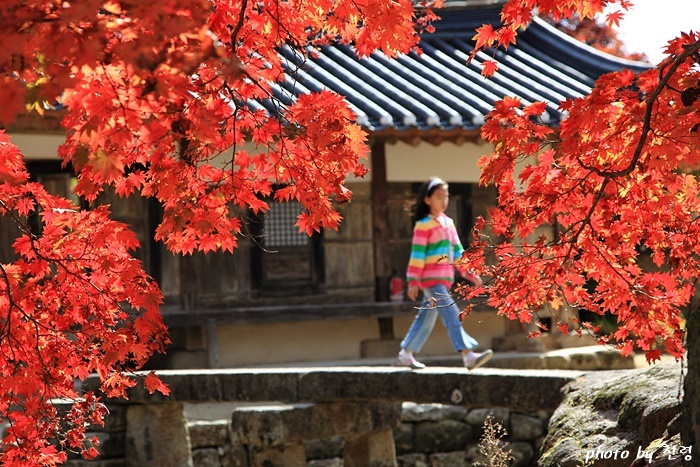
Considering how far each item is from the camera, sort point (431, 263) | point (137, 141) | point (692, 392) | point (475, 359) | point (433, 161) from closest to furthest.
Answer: point (692, 392) → point (137, 141) → point (475, 359) → point (431, 263) → point (433, 161)

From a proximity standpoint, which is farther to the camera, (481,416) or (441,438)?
(481,416)

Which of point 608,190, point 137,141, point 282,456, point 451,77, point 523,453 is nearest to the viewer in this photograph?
point 137,141

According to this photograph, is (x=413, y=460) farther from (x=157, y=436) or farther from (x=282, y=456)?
(x=157, y=436)

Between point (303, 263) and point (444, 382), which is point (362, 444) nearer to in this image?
point (444, 382)

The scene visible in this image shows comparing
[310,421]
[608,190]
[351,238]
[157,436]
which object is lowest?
[157,436]

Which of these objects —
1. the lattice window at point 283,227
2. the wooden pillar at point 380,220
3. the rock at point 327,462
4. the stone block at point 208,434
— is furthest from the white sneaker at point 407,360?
the lattice window at point 283,227

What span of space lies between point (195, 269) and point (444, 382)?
460 cm

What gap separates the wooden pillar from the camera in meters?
12.1

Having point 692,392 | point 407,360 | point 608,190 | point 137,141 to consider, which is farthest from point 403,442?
point 137,141

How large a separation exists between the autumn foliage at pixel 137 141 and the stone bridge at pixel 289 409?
9.60 feet

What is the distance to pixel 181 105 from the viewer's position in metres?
3.19

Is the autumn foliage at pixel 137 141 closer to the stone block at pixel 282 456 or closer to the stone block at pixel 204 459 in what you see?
the stone block at pixel 282 456

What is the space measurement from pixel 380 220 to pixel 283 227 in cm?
113

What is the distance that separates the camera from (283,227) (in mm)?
12406
